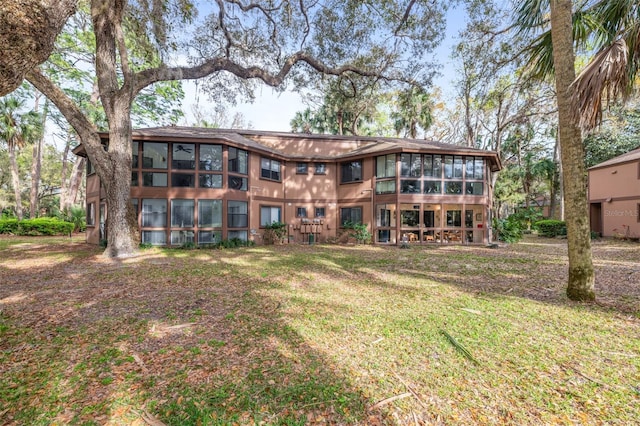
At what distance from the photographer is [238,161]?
15.2m

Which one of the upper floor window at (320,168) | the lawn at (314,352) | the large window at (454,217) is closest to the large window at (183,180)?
the upper floor window at (320,168)

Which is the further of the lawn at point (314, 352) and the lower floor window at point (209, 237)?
the lower floor window at point (209, 237)

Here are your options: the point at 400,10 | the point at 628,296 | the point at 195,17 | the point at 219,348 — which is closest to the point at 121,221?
the point at 195,17

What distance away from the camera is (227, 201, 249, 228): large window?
1481 centimetres

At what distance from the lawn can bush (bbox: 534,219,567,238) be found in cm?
1748

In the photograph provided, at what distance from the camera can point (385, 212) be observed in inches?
666

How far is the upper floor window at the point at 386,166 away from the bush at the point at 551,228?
14761 millimetres

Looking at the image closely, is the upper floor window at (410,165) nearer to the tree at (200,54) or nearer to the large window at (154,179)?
the tree at (200,54)

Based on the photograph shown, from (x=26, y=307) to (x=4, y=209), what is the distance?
41.4 metres

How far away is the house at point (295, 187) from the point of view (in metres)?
13.9

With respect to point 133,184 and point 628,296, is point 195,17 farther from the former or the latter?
point 628,296

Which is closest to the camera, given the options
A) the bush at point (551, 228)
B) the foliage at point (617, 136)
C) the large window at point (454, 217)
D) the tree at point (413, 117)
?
the large window at point (454, 217)

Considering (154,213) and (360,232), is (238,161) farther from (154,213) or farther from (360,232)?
(360,232)

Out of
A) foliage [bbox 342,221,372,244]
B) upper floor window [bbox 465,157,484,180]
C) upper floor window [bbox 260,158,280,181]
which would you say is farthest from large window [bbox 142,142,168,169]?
upper floor window [bbox 465,157,484,180]
